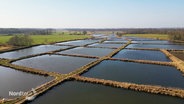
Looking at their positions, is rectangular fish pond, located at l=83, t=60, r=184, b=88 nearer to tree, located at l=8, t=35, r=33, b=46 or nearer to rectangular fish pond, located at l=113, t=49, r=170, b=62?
rectangular fish pond, located at l=113, t=49, r=170, b=62

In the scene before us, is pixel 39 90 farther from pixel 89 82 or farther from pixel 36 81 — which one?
pixel 89 82

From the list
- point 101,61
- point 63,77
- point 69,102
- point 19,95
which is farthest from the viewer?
point 101,61

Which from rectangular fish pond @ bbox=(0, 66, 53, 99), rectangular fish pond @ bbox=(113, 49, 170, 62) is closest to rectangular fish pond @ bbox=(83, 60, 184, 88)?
rectangular fish pond @ bbox=(0, 66, 53, 99)

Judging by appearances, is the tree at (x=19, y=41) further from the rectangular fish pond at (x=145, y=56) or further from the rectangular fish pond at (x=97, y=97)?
the rectangular fish pond at (x=97, y=97)

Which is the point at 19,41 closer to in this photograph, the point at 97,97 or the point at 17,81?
the point at 17,81

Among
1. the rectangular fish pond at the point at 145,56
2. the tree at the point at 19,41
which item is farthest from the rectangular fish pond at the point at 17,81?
the tree at the point at 19,41

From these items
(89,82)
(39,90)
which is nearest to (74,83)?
(89,82)

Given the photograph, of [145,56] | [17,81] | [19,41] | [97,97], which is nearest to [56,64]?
[17,81]
